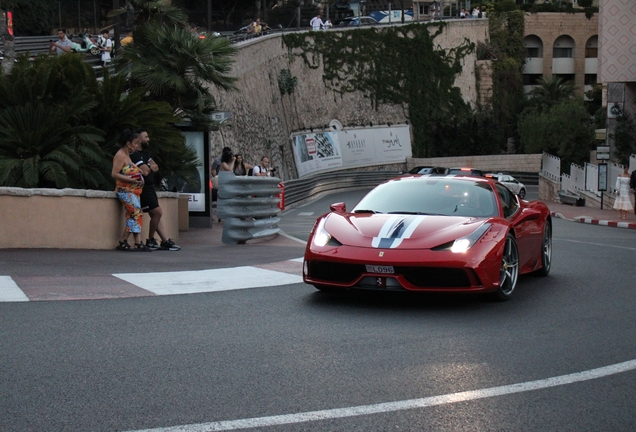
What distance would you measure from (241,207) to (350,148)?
43.9 meters

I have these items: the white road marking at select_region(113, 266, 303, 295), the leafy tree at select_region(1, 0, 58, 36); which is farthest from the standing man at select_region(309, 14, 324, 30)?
the white road marking at select_region(113, 266, 303, 295)

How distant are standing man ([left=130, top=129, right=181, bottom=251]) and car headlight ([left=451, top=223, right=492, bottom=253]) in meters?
5.58

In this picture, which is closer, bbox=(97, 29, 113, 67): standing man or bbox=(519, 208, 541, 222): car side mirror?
bbox=(519, 208, 541, 222): car side mirror

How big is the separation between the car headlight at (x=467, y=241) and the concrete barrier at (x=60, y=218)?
5.77 meters

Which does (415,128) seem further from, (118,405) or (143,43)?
(118,405)

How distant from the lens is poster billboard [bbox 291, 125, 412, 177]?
5303 cm

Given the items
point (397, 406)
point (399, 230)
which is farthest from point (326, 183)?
point (397, 406)

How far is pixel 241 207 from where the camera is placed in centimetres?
1416

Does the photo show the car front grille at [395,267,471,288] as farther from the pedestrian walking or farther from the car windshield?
the pedestrian walking

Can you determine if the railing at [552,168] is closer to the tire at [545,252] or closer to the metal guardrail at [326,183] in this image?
the metal guardrail at [326,183]

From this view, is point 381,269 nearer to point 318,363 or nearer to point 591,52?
point 318,363

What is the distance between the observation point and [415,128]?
6662cm

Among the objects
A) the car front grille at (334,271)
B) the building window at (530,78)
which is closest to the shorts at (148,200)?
the car front grille at (334,271)

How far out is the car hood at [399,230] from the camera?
8008mm
